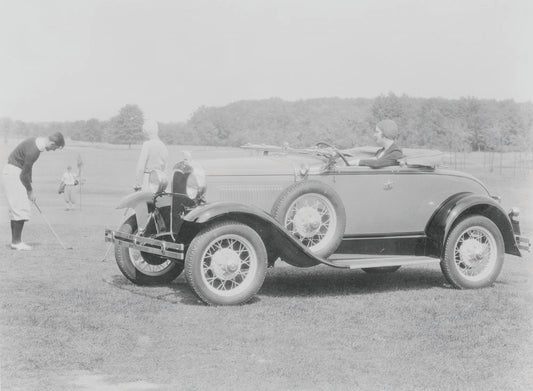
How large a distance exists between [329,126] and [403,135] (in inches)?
480

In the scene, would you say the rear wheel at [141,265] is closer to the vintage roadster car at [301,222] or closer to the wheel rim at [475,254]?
the vintage roadster car at [301,222]

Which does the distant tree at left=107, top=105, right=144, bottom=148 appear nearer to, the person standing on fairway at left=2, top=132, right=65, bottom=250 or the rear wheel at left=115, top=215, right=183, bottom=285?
the person standing on fairway at left=2, top=132, right=65, bottom=250

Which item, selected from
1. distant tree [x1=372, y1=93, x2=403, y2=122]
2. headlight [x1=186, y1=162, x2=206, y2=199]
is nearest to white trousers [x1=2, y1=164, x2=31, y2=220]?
headlight [x1=186, y1=162, x2=206, y2=199]

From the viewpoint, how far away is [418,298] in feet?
23.5

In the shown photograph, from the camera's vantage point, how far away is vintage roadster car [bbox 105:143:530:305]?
21.3 ft

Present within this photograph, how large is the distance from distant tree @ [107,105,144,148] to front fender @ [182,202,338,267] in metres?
50.9

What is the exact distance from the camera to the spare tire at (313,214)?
6766mm

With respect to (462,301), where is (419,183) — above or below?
above

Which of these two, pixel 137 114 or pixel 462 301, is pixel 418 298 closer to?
pixel 462 301

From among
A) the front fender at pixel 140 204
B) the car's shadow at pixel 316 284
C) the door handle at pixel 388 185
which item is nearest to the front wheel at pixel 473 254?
the car's shadow at pixel 316 284

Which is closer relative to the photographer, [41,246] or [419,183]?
[419,183]

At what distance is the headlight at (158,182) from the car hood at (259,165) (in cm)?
37

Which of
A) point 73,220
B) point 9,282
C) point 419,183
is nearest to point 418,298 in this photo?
point 419,183

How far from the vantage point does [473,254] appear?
770 cm
